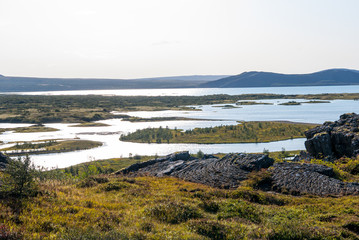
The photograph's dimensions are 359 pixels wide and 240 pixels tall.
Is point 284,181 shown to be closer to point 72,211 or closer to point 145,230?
point 145,230

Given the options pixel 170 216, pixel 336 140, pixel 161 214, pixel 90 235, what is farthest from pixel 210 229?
pixel 336 140

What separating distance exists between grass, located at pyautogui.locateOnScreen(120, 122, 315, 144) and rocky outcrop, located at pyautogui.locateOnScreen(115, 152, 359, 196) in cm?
5780

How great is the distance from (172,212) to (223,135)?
7931 centimetres

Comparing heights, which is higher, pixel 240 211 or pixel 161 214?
pixel 161 214

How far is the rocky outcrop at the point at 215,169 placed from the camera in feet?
80.4

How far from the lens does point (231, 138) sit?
90.4 meters

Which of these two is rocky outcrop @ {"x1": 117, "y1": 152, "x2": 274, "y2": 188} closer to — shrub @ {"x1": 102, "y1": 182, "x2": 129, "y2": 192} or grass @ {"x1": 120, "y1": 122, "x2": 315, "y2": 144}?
shrub @ {"x1": 102, "y1": 182, "x2": 129, "y2": 192}

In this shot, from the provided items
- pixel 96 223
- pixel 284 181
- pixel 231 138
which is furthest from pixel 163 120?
pixel 96 223

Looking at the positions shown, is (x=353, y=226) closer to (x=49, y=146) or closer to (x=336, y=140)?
(x=336, y=140)

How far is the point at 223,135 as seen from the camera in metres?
93.4

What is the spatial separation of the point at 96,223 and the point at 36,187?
5859mm

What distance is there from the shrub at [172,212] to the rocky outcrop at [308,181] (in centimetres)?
899

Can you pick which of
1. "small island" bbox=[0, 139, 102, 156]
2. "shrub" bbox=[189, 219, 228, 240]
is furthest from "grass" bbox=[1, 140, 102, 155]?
"shrub" bbox=[189, 219, 228, 240]

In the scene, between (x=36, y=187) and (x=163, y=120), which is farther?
(x=163, y=120)
